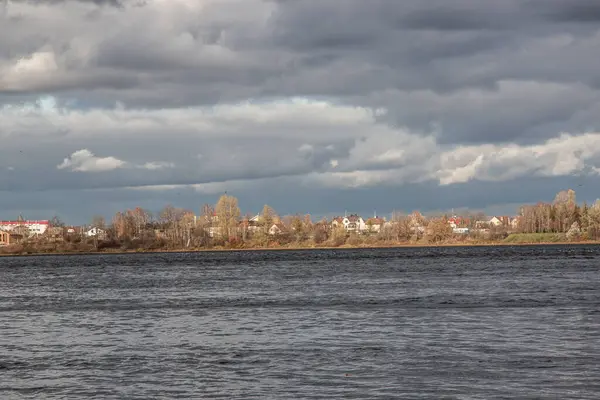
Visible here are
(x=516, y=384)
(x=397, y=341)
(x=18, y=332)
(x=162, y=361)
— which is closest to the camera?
(x=516, y=384)

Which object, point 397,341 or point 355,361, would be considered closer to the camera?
point 355,361

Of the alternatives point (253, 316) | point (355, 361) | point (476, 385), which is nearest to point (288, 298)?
point (253, 316)

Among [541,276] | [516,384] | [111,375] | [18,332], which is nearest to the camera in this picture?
[516,384]

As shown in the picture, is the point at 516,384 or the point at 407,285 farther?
the point at 407,285

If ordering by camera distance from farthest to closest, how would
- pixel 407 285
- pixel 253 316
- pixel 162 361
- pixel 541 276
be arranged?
pixel 541 276, pixel 407 285, pixel 253 316, pixel 162 361

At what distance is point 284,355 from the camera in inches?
1369

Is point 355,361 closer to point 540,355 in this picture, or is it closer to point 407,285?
point 540,355

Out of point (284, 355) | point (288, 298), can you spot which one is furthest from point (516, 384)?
point (288, 298)

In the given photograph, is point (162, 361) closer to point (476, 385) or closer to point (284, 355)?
point (284, 355)

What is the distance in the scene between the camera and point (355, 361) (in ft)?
107

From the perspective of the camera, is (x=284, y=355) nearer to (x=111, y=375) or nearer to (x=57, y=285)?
(x=111, y=375)

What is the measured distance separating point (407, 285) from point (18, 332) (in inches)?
1716

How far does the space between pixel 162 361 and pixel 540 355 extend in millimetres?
14852

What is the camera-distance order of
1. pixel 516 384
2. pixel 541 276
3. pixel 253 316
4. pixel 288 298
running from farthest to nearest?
1. pixel 541 276
2. pixel 288 298
3. pixel 253 316
4. pixel 516 384
